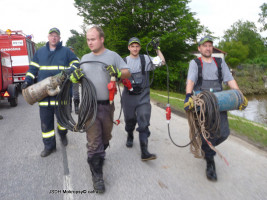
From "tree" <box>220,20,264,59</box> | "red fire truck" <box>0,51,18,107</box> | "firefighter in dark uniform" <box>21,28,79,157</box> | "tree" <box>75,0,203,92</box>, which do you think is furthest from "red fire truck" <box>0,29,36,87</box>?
"tree" <box>220,20,264,59</box>

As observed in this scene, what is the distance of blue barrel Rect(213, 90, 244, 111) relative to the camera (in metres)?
2.86

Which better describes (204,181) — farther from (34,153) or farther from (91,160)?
(34,153)

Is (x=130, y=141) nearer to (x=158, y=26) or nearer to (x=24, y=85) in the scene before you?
(x=24, y=85)

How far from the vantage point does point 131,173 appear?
11.0 ft

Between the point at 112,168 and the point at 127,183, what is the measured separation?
530 mm

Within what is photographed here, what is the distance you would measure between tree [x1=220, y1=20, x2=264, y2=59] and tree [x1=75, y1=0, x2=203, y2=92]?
5869 centimetres

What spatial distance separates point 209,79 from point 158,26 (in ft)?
47.8

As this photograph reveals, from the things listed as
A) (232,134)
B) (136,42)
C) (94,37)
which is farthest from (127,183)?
(232,134)

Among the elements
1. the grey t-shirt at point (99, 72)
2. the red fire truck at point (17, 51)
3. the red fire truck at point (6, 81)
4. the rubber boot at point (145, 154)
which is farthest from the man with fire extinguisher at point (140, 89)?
the red fire truck at point (17, 51)

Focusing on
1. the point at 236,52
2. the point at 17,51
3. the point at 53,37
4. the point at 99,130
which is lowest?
the point at 99,130

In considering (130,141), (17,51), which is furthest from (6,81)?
(130,141)

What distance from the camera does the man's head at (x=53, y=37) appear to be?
12.9ft

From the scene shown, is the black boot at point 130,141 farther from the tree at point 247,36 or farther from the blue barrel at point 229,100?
the tree at point 247,36

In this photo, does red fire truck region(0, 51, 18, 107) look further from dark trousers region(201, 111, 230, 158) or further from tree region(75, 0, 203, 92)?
tree region(75, 0, 203, 92)
